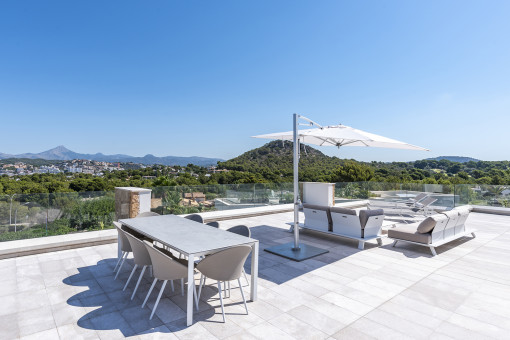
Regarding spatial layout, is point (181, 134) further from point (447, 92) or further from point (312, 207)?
point (312, 207)

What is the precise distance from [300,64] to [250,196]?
7.74 m

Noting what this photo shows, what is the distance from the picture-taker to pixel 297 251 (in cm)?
494

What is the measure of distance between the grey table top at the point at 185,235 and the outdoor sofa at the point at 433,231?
365cm

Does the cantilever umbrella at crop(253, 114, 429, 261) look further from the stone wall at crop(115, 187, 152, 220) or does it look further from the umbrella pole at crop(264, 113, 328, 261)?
the stone wall at crop(115, 187, 152, 220)

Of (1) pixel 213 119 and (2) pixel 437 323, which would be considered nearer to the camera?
(2) pixel 437 323

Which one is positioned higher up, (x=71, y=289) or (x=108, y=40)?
(x=108, y=40)

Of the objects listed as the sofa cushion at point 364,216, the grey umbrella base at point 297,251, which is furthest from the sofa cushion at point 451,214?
the grey umbrella base at point 297,251

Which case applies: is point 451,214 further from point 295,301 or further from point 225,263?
point 225,263

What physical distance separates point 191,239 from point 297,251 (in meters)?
2.43

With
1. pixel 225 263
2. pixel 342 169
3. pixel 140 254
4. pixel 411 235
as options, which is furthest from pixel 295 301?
pixel 342 169

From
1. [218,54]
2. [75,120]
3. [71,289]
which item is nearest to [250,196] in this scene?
[71,289]

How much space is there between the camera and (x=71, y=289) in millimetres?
3395

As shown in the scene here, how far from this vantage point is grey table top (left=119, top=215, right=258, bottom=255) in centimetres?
285

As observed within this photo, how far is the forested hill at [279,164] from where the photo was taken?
73.7ft
